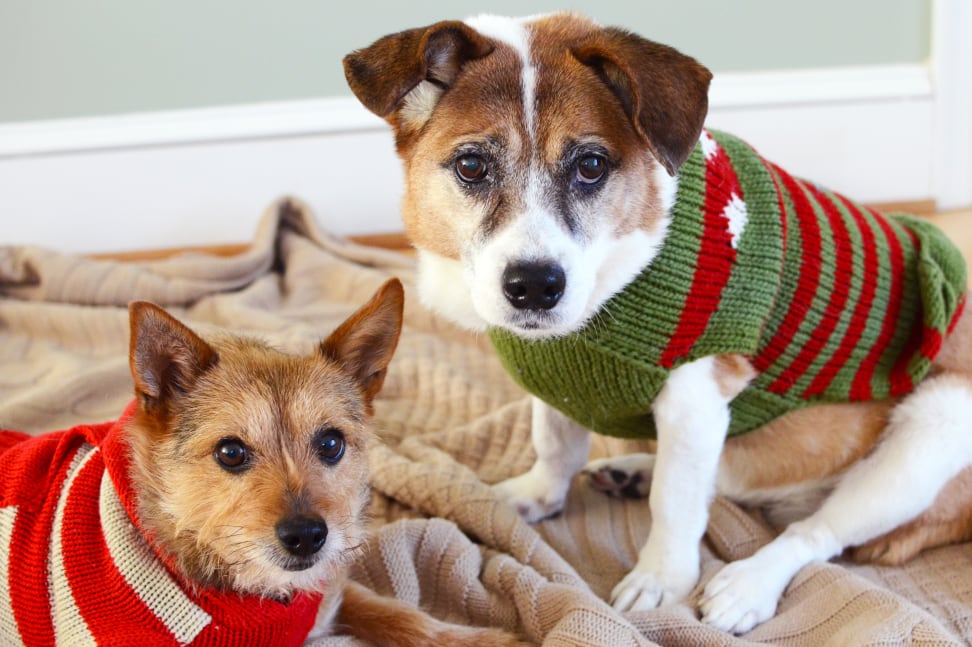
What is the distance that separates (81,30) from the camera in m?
3.02

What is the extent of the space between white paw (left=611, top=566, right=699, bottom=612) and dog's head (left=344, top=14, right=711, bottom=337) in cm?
52

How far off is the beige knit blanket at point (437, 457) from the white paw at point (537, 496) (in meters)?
0.03

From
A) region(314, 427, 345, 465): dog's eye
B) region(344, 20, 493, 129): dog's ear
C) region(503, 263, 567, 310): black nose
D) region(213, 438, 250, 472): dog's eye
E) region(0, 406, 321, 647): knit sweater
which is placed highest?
region(344, 20, 493, 129): dog's ear

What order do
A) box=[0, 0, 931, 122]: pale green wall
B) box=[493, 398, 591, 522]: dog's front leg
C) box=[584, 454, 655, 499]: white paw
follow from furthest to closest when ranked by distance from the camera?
box=[0, 0, 931, 122]: pale green wall < box=[584, 454, 655, 499]: white paw < box=[493, 398, 591, 522]: dog's front leg

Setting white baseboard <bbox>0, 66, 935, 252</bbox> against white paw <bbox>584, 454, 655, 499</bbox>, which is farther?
white baseboard <bbox>0, 66, 935, 252</bbox>

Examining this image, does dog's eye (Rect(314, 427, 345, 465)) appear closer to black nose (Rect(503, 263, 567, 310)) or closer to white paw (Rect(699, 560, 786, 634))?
black nose (Rect(503, 263, 567, 310))

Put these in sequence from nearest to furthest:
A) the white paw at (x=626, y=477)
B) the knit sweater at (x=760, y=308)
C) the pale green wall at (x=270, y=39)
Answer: the knit sweater at (x=760, y=308), the white paw at (x=626, y=477), the pale green wall at (x=270, y=39)

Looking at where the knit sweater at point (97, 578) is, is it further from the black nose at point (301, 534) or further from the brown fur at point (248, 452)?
the black nose at point (301, 534)

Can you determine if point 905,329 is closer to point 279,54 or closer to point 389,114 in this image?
point 389,114

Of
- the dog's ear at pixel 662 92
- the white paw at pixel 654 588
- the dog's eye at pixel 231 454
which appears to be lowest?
the white paw at pixel 654 588

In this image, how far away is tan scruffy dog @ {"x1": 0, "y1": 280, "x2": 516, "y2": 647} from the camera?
1.26 meters

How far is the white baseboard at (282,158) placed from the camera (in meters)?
3.11

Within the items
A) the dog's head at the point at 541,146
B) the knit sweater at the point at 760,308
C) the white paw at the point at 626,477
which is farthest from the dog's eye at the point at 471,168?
the white paw at the point at 626,477

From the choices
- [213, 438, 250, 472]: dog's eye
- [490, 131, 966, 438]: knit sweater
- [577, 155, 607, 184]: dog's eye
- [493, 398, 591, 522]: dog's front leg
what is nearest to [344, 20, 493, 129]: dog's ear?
[577, 155, 607, 184]: dog's eye
